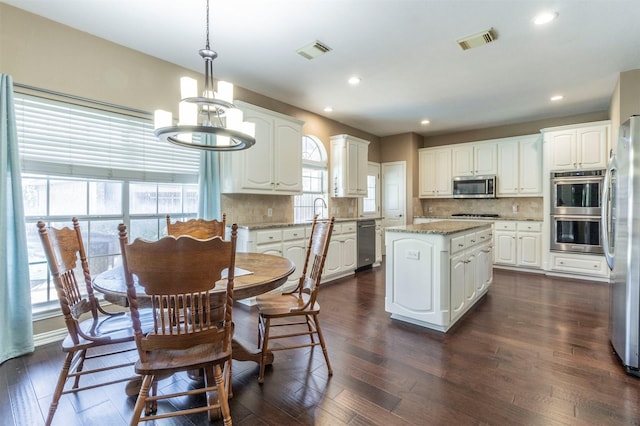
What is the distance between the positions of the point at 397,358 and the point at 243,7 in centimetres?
296

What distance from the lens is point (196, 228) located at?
2738 millimetres

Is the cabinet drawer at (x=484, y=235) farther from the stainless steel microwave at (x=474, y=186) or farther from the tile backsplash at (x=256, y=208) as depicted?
the tile backsplash at (x=256, y=208)

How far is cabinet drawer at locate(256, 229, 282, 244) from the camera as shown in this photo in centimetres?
363

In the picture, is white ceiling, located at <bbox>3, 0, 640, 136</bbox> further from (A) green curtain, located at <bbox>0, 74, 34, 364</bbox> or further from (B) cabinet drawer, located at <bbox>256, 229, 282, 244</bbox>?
(B) cabinet drawer, located at <bbox>256, 229, 282, 244</bbox>

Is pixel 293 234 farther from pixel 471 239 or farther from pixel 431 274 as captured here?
pixel 471 239

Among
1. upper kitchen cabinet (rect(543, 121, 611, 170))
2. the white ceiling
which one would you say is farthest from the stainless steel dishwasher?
upper kitchen cabinet (rect(543, 121, 611, 170))

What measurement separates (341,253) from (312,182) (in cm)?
141

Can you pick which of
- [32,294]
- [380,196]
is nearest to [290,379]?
[32,294]

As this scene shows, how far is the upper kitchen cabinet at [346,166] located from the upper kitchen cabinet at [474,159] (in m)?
2.07

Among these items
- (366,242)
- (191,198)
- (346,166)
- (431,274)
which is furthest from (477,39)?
(191,198)

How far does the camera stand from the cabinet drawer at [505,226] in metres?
5.32

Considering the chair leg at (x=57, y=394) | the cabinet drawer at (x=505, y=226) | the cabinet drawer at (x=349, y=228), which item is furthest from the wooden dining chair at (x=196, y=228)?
the cabinet drawer at (x=505, y=226)

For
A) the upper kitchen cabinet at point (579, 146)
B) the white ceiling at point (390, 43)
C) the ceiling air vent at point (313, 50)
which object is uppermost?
the white ceiling at point (390, 43)

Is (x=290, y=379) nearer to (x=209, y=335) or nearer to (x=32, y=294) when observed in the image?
(x=209, y=335)
